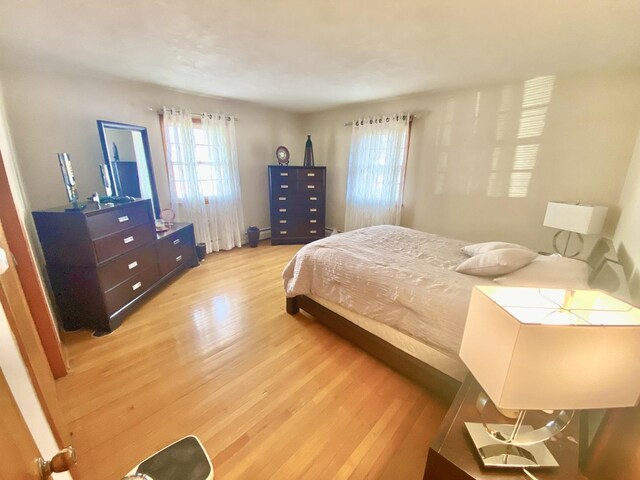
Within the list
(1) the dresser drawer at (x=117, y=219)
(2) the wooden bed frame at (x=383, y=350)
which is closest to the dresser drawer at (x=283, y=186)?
(1) the dresser drawer at (x=117, y=219)

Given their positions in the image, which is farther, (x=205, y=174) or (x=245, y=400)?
(x=205, y=174)

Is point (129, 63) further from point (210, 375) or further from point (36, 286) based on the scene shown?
point (210, 375)

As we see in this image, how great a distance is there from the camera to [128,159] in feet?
9.53

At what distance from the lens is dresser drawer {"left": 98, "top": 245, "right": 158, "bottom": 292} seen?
6.93 feet

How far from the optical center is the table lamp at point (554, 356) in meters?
0.57

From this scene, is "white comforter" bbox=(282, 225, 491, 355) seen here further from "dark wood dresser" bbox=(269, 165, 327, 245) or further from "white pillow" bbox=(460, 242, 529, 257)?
"dark wood dresser" bbox=(269, 165, 327, 245)

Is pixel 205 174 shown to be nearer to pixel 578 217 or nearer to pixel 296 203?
pixel 296 203

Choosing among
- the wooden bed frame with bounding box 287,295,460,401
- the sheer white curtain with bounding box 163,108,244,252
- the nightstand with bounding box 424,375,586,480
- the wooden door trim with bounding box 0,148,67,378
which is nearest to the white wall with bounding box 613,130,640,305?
the nightstand with bounding box 424,375,586,480

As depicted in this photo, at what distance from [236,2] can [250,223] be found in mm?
3445

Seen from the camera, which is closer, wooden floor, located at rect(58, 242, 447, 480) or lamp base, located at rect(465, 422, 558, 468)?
lamp base, located at rect(465, 422, 558, 468)

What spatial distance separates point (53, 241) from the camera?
1.98m

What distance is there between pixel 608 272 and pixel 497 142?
1.77m

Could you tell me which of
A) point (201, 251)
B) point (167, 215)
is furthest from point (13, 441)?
point (201, 251)

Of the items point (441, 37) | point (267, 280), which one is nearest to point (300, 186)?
point (267, 280)
